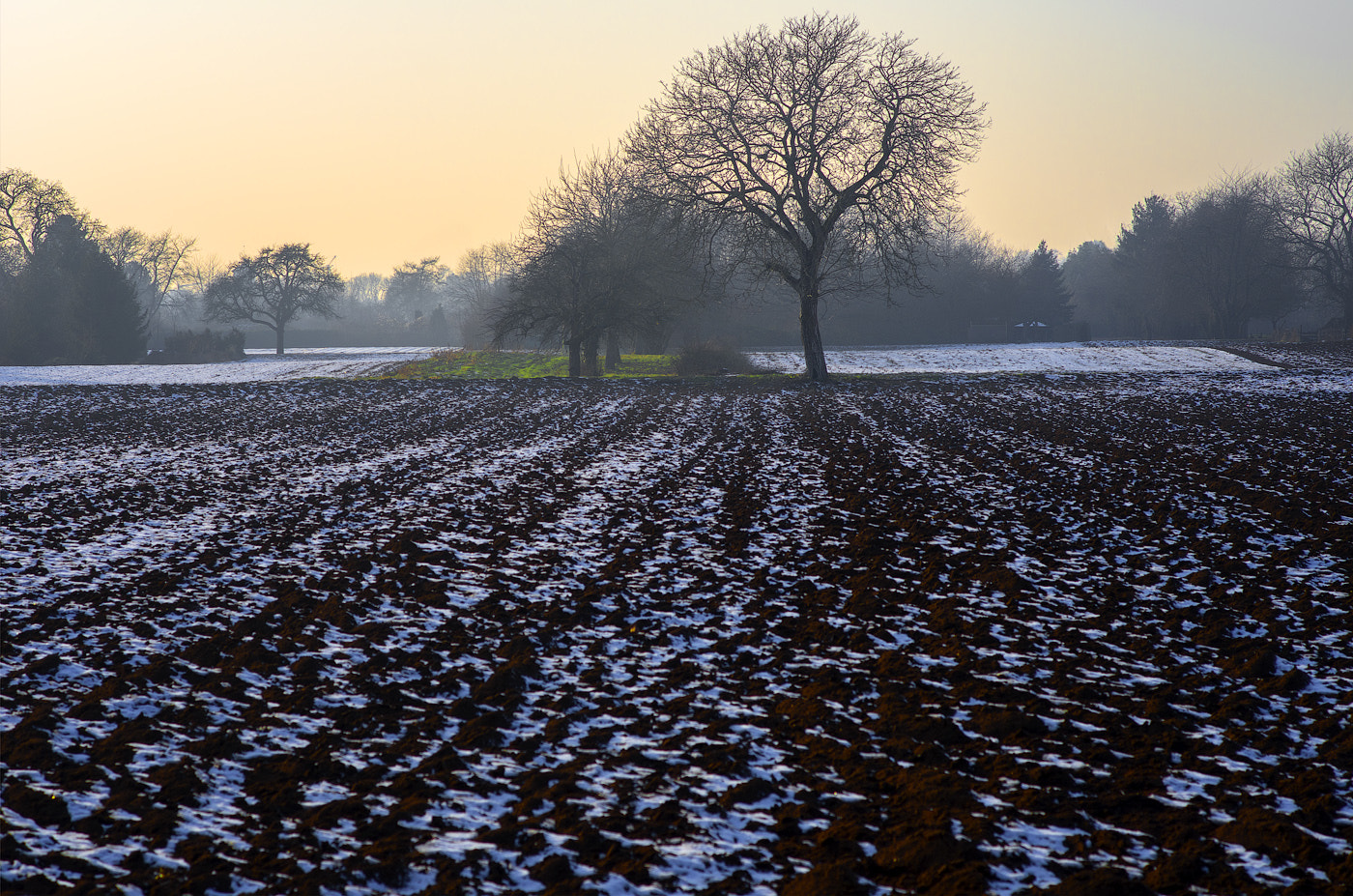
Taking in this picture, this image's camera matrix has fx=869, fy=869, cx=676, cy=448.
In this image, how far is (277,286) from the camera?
72.5 meters

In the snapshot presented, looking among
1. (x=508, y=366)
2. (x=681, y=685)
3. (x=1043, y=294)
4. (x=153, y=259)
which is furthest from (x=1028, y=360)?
(x=153, y=259)

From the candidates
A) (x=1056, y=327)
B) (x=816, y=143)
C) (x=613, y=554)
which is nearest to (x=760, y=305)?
(x=1056, y=327)

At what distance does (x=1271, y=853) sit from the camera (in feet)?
12.2

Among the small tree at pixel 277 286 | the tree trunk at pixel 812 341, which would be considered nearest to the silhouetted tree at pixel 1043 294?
the tree trunk at pixel 812 341

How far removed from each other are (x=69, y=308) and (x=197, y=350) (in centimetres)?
807

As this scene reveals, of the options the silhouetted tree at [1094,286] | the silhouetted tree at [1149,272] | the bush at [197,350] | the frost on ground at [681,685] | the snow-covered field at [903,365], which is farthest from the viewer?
the silhouetted tree at [1094,286]

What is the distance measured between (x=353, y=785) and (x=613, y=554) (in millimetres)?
4505

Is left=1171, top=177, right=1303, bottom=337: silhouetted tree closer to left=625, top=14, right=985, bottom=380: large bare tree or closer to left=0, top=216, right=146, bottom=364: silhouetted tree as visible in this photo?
left=625, top=14, right=985, bottom=380: large bare tree

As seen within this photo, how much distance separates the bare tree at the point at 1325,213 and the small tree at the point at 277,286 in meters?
73.1

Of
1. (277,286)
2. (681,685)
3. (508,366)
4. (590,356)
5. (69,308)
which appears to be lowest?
(681,685)

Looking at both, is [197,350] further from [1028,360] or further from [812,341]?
[1028,360]

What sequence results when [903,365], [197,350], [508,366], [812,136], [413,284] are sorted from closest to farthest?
[812,136]
[903,365]
[508,366]
[197,350]
[413,284]

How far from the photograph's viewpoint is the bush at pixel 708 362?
38781mm

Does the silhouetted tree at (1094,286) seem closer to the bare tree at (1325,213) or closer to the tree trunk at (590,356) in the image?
the bare tree at (1325,213)
